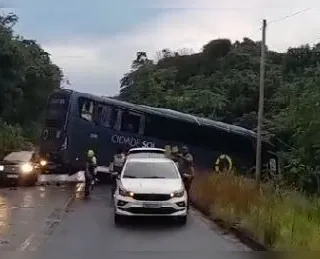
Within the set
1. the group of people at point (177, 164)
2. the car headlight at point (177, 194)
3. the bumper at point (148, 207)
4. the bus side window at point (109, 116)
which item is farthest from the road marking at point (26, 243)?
the bus side window at point (109, 116)

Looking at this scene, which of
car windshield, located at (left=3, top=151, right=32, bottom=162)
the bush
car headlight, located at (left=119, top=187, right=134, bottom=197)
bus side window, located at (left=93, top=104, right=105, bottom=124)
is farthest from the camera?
the bush

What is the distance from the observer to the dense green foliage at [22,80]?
43562mm

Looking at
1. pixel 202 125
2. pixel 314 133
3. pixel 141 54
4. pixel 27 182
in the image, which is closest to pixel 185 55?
pixel 141 54

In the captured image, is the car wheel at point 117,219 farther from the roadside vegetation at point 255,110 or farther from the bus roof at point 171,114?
the bus roof at point 171,114

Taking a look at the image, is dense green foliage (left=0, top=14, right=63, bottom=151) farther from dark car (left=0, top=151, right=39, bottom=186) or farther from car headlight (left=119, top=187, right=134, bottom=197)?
car headlight (left=119, top=187, right=134, bottom=197)

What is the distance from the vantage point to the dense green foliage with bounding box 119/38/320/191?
112 feet

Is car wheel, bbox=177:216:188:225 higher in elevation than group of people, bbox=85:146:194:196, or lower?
lower

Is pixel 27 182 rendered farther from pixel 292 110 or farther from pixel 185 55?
pixel 185 55

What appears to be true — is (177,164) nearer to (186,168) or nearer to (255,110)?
(186,168)

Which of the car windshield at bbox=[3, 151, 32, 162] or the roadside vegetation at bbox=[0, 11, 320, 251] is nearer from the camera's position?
the roadside vegetation at bbox=[0, 11, 320, 251]

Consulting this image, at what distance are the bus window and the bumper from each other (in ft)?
57.7

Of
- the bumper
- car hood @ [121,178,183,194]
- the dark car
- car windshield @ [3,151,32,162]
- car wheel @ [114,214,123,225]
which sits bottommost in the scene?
car wheel @ [114,214,123,225]

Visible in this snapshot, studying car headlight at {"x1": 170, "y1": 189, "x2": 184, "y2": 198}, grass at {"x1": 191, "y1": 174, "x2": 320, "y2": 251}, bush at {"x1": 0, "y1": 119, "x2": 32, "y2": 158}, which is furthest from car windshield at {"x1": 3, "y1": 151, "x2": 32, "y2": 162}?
car headlight at {"x1": 170, "y1": 189, "x2": 184, "y2": 198}

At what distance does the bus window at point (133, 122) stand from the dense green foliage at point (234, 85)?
268 inches
